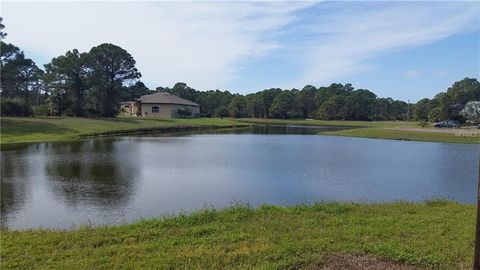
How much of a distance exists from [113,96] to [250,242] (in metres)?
67.1

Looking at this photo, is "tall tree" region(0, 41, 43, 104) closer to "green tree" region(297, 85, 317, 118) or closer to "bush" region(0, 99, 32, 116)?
"bush" region(0, 99, 32, 116)

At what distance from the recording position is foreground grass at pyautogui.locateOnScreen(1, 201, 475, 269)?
20.4 feet

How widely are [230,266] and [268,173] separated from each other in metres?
14.1

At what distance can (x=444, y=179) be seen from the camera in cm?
1906

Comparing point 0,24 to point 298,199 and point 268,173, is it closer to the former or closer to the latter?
point 268,173

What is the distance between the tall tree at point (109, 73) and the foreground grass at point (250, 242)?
200 ft

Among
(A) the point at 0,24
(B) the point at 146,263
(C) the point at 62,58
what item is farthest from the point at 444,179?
(C) the point at 62,58

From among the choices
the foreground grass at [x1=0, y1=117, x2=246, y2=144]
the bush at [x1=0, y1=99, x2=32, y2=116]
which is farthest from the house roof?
the bush at [x1=0, y1=99, x2=32, y2=116]

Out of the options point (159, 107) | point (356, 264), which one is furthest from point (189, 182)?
point (159, 107)

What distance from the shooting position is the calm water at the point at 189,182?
1277cm

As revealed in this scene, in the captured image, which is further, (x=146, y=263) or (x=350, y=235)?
(x=350, y=235)

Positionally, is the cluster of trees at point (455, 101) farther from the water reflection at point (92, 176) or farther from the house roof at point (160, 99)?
the water reflection at point (92, 176)

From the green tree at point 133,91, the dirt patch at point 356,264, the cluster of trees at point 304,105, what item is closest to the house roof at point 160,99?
the green tree at point 133,91

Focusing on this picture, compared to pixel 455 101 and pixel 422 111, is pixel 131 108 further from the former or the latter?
pixel 422 111
